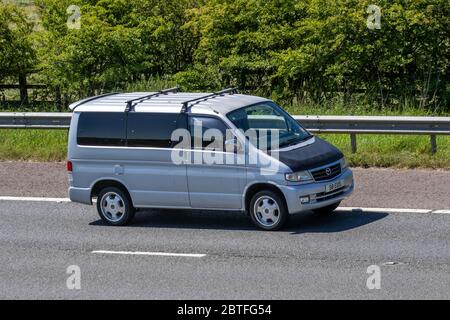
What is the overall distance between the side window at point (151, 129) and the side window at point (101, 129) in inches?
5.7

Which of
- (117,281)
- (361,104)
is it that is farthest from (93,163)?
(361,104)

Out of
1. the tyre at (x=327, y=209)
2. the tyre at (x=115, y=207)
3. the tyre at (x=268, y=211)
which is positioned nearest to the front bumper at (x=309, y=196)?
the tyre at (x=268, y=211)

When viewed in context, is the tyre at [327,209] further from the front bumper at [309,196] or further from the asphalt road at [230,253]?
the front bumper at [309,196]

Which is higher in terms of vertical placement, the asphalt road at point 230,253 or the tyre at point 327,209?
the tyre at point 327,209

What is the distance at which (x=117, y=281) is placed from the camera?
460 inches

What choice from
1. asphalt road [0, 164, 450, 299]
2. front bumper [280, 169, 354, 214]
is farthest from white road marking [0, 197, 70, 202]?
front bumper [280, 169, 354, 214]

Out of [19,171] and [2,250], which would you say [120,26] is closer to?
[19,171]

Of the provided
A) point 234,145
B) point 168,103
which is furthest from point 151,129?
point 234,145

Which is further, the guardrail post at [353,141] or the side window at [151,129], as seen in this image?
the guardrail post at [353,141]

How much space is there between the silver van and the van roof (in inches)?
0.6

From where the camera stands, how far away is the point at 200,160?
45.9 ft

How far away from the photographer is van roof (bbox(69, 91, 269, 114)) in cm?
1427

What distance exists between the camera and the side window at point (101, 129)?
14.5 m

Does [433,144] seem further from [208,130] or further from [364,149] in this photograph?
[208,130]
